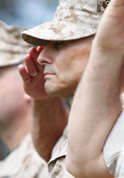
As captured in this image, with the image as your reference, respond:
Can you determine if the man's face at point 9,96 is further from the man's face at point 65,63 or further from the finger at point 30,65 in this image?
the man's face at point 65,63

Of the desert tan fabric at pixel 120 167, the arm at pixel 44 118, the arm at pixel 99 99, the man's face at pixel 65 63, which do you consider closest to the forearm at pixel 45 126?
the arm at pixel 44 118

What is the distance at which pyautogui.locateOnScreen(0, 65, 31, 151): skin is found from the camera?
10.3ft

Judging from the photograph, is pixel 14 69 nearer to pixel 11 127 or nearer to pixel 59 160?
pixel 11 127

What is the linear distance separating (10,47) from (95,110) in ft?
5.69

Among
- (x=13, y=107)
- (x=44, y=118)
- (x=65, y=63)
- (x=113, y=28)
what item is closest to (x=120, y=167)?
(x=113, y=28)

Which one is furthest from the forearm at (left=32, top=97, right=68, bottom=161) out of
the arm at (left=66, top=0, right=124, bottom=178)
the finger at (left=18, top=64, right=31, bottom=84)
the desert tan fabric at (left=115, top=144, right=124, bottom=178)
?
the desert tan fabric at (left=115, top=144, right=124, bottom=178)

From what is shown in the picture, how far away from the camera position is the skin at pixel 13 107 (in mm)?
3143

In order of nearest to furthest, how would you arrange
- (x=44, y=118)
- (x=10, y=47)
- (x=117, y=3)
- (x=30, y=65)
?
(x=117, y=3) → (x=30, y=65) → (x=44, y=118) → (x=10, y=47)

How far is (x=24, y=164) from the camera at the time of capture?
294cm

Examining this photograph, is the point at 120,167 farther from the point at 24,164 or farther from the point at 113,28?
the point at 24,164

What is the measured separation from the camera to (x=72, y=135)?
1495 mm

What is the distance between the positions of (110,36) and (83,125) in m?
0.28

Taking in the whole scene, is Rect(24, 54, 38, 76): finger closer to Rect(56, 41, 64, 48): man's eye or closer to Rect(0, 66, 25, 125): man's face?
Rect(56, 41, 64, 48): man's eye

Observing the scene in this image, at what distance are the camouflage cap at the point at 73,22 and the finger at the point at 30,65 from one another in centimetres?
31
